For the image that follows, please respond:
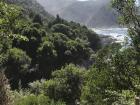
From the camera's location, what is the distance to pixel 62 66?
59.4 meters

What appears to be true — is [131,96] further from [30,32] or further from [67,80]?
[30,32]

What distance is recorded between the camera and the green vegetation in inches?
608

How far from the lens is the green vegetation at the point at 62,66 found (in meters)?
15.4

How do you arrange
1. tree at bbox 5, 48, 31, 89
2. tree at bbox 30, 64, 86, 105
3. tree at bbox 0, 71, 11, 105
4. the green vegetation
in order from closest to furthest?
1. tree at bbox 0, 71, 11, 105
2. the green vegetation
3. tree at bbox 30, 64, 86, 105
4. tree at bbox 5, 48, 31, 89

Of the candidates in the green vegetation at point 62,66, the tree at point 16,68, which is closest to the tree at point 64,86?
the green vegetation at point 62,66

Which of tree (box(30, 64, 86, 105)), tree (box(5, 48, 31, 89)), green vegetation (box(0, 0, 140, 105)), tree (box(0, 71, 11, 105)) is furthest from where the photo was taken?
tree (box(5, 48, 31, 89))

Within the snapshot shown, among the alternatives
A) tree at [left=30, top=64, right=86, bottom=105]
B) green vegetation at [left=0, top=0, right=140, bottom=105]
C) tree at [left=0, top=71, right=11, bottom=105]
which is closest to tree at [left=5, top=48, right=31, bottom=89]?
green vegetation at [left=0, top=0, right=140, bottom=105]

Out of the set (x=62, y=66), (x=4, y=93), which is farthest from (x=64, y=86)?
(x=4, y=93)

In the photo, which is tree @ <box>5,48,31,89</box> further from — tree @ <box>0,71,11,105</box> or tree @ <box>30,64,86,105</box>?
tree @ <box>0,71,11,105</box>

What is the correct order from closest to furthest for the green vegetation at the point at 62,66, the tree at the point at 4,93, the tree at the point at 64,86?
the tree at the point at 4,93
the green vegetation at the point at 62,66
the tree at the point at 64,86

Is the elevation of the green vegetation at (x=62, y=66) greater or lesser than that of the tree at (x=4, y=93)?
greater

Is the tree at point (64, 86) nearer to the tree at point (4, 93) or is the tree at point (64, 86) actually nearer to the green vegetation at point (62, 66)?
the green vegetation at point (62, 66)

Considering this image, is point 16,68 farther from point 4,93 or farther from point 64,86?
point 4,93

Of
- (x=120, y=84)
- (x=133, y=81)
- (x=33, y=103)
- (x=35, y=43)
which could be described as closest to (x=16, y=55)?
(x=35, y=43)
